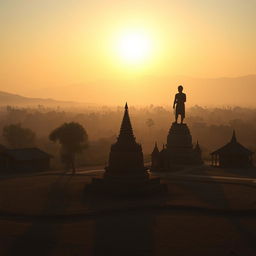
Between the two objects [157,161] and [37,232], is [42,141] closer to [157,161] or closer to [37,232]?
Result: [157,161]

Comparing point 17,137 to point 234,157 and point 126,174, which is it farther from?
point 126,174

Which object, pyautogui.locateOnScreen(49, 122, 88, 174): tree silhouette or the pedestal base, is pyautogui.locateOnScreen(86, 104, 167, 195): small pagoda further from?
pyautogui.locateOnScreen(49, 122, 88, 174): tree silhouette

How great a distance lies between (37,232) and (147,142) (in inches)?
3351

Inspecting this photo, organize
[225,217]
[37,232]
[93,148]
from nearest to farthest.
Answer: [37,232]
[225,217]
[93,148]

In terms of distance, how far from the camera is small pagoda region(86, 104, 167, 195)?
98.4 feet

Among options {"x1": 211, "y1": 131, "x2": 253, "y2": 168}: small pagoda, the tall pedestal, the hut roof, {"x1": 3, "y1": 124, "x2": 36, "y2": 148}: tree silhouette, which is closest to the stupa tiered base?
the tall pedestal

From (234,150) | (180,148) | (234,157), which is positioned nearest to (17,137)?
(180,148)

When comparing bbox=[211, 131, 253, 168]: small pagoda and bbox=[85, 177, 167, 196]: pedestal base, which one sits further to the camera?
bbox=[211, 131, 253, 168]: small pagoda

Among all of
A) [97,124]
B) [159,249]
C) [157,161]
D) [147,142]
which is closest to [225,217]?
[159,249]

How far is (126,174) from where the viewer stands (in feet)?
Answer: 101

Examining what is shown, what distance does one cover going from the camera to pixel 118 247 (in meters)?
19.5

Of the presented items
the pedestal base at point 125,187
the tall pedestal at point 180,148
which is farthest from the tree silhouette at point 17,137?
the pedestal base at point 125,187

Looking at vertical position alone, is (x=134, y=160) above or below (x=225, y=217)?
above

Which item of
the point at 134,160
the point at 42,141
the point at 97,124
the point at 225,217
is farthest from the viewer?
the point at 97,124
